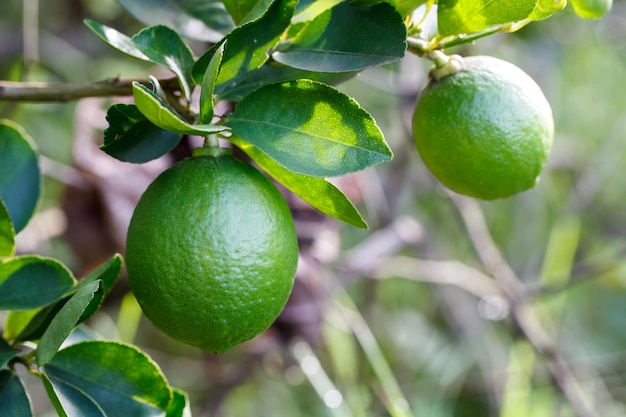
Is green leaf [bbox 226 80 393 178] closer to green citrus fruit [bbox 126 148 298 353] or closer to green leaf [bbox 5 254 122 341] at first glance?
green citrus fruit [bbox 126 148 298 353]

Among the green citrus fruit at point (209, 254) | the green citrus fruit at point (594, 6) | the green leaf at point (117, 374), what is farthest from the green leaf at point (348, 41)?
the green leaf at point (117, 374)

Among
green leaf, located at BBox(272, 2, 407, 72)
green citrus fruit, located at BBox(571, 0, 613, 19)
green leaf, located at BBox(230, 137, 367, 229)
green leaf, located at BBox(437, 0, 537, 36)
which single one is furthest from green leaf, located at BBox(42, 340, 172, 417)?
green citrus fruit, located at BBox(571, 0, 613, 19)

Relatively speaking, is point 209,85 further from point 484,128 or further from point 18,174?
point 18,174

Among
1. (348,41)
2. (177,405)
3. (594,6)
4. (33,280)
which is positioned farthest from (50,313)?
(594,6)

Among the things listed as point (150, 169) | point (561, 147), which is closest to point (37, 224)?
point (150, 169)

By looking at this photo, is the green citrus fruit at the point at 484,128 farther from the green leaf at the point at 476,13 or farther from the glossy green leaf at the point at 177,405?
Result: the glossy green leaf at the point at 177,405

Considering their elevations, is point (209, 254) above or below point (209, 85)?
below
